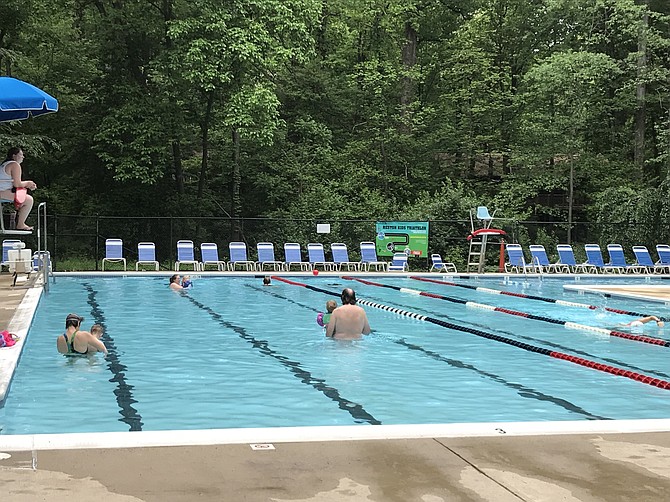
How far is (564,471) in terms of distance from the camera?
3793 mm

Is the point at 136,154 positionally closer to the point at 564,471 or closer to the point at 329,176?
the point at 329,176

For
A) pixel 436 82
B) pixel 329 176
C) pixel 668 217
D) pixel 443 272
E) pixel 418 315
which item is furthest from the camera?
pixel 436 82

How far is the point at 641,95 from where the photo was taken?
97.4 feet

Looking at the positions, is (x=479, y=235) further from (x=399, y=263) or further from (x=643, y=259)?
(x=643, y=259)

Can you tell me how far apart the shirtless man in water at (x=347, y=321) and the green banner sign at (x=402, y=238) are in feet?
46.0

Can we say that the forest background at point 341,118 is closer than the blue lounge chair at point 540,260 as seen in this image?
No

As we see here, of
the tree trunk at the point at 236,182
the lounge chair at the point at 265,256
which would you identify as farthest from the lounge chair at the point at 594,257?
the tree trunk at the point at 236,182

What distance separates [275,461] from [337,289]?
47.8 ft

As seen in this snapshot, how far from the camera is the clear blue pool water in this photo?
655 cm

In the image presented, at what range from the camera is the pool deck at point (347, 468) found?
340 centimetres

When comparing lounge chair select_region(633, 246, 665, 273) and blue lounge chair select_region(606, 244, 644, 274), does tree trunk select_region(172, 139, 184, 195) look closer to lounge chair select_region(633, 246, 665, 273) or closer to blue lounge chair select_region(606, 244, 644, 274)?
blue lounge chair select_region(606, 244, 644, 274)

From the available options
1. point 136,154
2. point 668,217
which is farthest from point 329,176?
point 668,217

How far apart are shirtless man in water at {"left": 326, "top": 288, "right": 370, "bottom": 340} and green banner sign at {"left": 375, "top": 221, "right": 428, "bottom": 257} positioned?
14020 millimetres

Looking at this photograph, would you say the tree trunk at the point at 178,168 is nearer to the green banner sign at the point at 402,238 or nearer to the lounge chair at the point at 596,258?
the green banner sign at the point at 402,238
